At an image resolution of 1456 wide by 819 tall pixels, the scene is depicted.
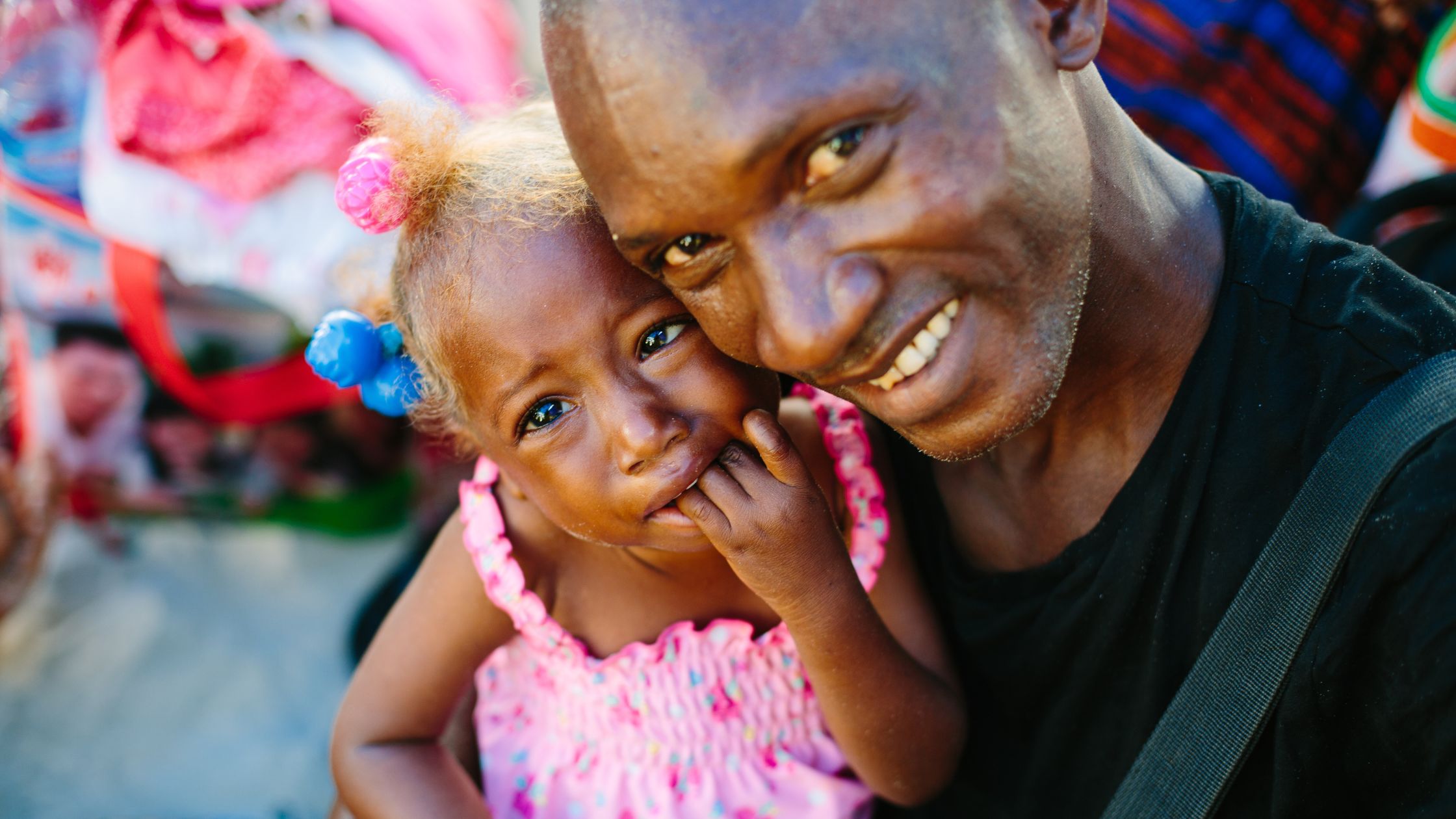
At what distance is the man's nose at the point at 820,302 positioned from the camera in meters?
1.16

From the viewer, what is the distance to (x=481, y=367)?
5.11 feet

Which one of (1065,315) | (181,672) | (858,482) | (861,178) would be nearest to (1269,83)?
(858,482)

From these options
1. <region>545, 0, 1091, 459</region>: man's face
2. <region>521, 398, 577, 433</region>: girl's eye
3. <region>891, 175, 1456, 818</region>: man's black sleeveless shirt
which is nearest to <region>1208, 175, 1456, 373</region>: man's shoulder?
<region>891, 175, 1456, 818</region>: man's black sleeveless shirt

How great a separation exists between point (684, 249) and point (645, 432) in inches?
11.9

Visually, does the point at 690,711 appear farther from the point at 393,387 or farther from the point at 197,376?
the point at 197,376

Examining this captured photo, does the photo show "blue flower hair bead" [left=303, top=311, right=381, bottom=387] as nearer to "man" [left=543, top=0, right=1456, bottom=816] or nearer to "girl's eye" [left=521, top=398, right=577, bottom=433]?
"girl's eye" [left=521, top=398, right=577, bottom=433]

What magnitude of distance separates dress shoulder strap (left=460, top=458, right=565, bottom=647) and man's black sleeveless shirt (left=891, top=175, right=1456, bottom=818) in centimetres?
73

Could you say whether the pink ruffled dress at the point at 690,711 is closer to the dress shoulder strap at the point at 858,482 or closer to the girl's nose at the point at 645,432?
the dress shoulder strap at the point at 858,482

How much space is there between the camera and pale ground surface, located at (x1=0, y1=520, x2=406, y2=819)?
2.70 meters

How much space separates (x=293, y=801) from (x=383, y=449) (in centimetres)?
134

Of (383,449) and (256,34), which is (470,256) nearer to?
(256,34)

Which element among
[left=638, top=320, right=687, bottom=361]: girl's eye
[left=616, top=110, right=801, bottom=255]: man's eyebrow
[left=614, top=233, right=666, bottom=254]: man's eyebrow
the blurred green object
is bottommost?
the blurred green object

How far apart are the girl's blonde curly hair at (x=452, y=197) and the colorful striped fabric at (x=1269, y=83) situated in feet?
6.09

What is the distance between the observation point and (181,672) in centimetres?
309
